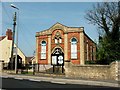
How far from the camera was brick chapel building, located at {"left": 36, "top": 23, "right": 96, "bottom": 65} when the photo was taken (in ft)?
146

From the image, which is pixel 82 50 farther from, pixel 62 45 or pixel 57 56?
pixel 57 56

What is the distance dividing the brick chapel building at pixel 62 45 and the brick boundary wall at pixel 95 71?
12.9 metres

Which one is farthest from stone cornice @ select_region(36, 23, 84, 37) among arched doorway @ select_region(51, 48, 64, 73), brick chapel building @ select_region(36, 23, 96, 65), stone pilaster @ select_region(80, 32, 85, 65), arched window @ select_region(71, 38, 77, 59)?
arched doorway @ select_region(51, 48, 64, 73)

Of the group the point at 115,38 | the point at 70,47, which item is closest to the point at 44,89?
the point at 115,38

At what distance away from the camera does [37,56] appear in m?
48.8

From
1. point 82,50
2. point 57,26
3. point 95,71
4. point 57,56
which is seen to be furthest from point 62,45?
point 95,71

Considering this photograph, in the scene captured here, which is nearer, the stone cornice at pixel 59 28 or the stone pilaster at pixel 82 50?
the stone pilaster at pixel 82 50

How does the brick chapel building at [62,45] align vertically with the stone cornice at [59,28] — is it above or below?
below

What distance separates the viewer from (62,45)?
4653cm

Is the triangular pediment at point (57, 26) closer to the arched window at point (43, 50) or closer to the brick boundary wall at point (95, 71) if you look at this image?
the arched window at point (43, 50)

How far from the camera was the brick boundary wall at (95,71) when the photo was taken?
87.8ft

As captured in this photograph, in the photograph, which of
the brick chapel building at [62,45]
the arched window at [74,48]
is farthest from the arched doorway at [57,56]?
the arched window at [74,48]

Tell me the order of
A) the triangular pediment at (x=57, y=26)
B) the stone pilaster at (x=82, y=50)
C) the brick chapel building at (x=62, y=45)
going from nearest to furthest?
the stone pilaster at (x=82, y=50), the brick chapel building at (x=62, y=45), the triangular pediment at (x=57, y=26)

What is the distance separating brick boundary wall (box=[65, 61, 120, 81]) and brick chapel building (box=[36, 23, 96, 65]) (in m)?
12.9
